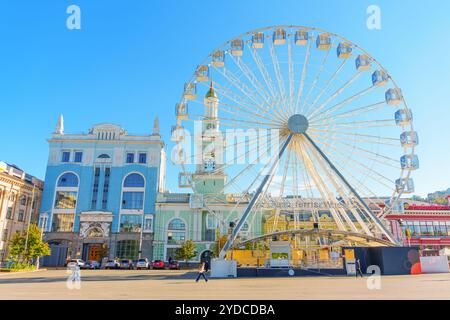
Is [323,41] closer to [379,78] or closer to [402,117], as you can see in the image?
[379,78]

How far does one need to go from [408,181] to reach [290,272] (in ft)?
43.0

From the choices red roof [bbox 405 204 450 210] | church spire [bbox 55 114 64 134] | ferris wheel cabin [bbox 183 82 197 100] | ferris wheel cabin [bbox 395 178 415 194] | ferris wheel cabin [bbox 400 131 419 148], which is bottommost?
ferris wheel cabin [bbox 395 178 415 194]

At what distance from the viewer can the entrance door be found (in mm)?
54688

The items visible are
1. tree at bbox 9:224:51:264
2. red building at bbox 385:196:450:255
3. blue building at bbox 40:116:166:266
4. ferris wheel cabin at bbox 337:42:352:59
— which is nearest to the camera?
ferris wheel cabin at bbox 337:42:352:59

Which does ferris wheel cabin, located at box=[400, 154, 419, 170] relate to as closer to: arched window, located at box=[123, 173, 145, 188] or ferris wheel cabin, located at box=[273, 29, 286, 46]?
ferris wheel cabin, located at box=[273, 29, 286, 46]

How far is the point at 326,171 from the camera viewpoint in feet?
97.7

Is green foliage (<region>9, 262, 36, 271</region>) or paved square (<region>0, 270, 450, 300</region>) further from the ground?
green foliage (<region>9, 262, 36, 271</region>)

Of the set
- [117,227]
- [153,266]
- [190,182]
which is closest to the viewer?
[190,182]

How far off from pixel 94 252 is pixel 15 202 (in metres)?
13.8

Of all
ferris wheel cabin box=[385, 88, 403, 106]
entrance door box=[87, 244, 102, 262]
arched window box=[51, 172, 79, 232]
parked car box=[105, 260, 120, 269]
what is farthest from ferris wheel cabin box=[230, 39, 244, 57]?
arched window box=[51, 172, 79, 232]

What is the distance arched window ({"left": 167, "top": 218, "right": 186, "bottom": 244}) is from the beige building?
20.2 m
